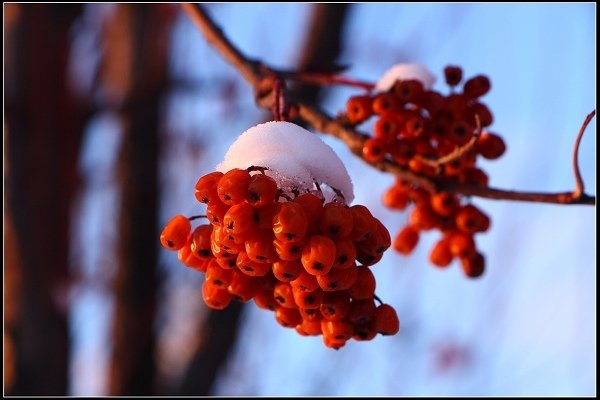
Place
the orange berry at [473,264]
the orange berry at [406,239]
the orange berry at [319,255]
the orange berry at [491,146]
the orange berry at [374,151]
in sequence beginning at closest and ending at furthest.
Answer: the orange berry at [319,255] → the orange berry at [374,151] → the orange berry at [491,146] → the orange berry at [473,264] → the orange berry at [406,239]

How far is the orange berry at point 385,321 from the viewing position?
1.03 meters

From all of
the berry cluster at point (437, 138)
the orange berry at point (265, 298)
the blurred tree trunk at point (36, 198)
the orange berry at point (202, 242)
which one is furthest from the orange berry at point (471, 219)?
the blurred tree trunk at point (36, 198)

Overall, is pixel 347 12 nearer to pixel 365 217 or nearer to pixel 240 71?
pixel 240 71

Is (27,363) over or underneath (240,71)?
underneath

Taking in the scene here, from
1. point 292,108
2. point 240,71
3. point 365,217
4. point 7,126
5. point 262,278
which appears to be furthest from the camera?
point 7,126

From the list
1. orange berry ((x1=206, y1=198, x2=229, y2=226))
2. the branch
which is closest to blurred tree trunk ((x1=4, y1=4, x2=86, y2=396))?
the branch

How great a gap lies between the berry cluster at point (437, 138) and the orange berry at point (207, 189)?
474mm

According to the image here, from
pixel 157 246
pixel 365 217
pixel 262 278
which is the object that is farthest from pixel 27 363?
pixel 365 217

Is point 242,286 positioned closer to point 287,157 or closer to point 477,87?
point 287,157

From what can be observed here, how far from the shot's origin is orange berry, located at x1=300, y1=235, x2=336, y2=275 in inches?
34.6

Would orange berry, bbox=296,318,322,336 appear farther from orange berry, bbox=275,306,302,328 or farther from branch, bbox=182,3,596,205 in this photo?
branch, bbox=182,3,596,205

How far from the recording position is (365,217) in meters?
0.94

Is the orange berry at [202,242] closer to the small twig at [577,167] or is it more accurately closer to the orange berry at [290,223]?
the orange berry at [290,223]

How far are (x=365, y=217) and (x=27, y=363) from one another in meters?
2.64
